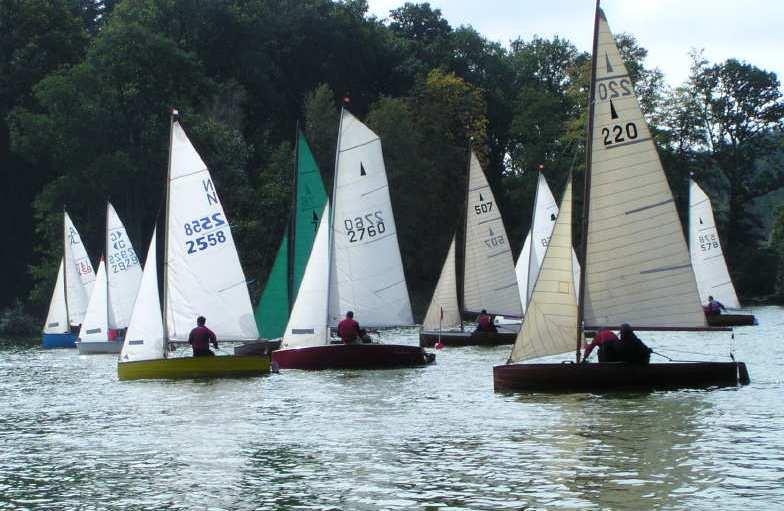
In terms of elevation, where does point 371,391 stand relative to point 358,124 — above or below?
below

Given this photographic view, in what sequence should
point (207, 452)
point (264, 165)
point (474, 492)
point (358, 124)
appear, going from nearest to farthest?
point (474, 492) → point (207, 452) → point (358, 124) → point (264, 165)

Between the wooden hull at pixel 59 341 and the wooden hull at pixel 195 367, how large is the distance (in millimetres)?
27323

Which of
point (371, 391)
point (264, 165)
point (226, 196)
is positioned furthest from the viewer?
point (264, 165)

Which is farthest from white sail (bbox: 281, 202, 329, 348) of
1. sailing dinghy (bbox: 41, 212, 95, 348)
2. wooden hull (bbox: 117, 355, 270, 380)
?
sailing dinghy (bbox: 41, 212, 95, 348)

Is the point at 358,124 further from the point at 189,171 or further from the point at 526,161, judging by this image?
the point at 526,161

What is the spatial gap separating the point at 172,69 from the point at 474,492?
67.2m

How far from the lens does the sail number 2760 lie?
39.5 meters

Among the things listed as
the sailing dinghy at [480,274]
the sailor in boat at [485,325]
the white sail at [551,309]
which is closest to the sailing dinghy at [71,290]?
the sailing dinghy at [480,274]

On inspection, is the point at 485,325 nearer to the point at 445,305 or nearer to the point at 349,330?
the point at 445,305

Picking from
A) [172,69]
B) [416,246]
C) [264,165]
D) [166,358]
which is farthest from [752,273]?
[166,358]

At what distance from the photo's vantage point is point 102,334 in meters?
58.6

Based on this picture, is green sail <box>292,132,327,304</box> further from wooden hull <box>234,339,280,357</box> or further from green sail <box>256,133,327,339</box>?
wooden hull <box>234,339,280,357</box>

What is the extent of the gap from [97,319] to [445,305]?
1414 cm

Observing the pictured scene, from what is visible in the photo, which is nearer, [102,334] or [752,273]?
[102,334]
